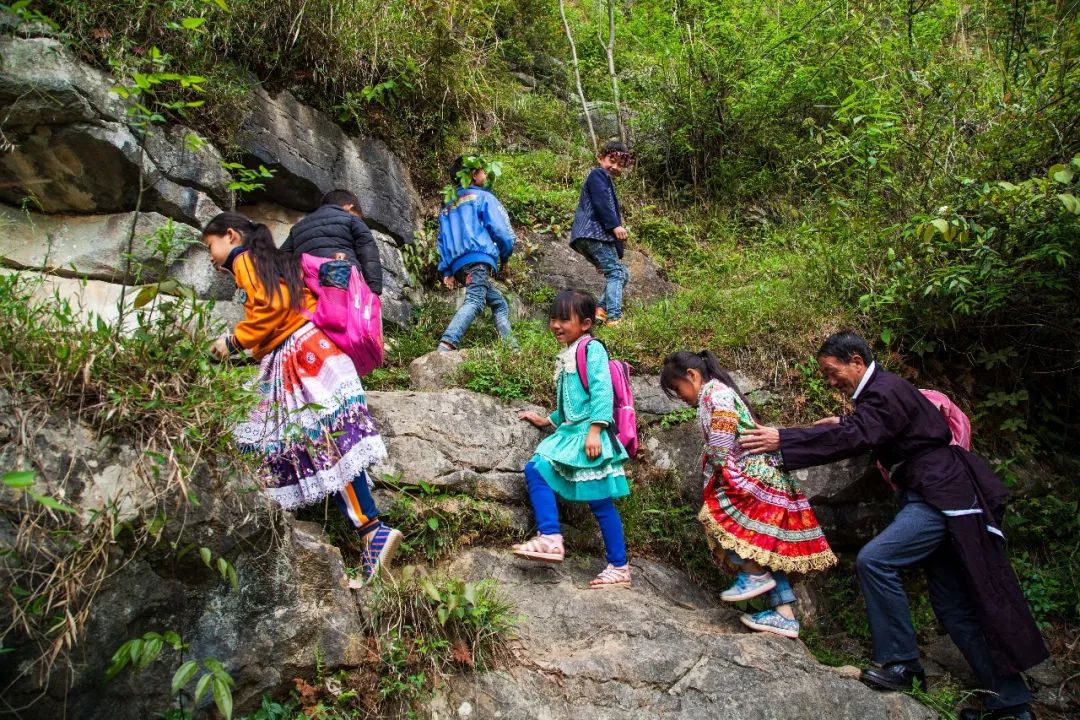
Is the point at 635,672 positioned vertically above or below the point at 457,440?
below

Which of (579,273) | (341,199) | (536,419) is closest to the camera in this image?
(536,419)

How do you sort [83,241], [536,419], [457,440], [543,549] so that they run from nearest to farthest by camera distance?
[543,549] < [457,440] < [536,419] < [83,241]

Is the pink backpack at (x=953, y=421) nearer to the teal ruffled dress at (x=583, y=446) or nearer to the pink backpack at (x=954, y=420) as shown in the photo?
the pink backpack at (x=954, y=420)

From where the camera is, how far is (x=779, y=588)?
14.0ft

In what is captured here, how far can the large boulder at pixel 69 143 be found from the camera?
17.1 ft

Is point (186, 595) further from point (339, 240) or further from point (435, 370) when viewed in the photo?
point (435, 370)

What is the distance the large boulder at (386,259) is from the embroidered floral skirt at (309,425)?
112 inches

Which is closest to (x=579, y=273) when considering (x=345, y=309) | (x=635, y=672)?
(x=345, y=309)

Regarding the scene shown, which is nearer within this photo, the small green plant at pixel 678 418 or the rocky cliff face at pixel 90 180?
the rocky cliff face at pixel 90 180

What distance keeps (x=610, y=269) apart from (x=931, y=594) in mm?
4013

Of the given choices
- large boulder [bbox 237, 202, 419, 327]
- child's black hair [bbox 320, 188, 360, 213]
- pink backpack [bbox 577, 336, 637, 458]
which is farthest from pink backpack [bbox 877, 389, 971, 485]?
large boulder [bbox 237, 202, 419, 327]

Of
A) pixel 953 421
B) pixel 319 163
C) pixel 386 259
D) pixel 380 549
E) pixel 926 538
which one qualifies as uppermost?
pixel 953 421

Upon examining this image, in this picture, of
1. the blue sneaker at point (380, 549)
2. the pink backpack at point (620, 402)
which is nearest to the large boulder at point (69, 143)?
the blue sneaker at point (380, 549)

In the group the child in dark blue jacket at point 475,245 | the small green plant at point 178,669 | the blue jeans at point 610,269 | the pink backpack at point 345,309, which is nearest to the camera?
the small green plant at point 178,669
